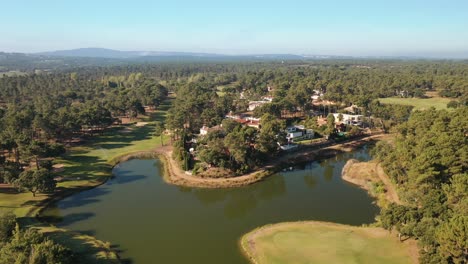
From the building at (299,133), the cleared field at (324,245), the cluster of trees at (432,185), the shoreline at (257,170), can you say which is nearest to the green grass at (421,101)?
the shoreline at (257,170)

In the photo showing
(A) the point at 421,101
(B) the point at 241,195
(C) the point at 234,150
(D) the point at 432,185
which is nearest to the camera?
(D) the point at 432,185

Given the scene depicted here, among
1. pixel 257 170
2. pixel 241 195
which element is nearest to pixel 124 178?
pixel 241 195

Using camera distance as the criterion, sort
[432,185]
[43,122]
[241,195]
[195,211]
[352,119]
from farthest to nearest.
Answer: [352,119] < [43,122] < [241,195] < [195,211] < [432,185]

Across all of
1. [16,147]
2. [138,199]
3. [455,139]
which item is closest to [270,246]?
[138,199]

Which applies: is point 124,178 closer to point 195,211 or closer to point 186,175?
point 186,175

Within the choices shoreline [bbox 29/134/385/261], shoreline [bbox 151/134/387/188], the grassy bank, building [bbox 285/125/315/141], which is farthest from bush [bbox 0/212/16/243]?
building [bbox 285/125/315/141]

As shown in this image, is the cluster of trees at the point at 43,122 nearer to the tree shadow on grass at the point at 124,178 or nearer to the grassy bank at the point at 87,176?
the grassy bank at the point at 87,176

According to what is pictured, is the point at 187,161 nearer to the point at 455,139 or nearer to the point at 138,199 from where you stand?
the point at 138,199
